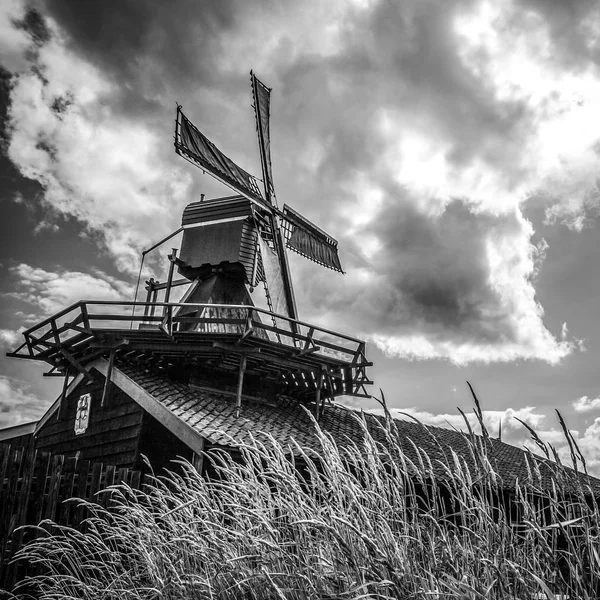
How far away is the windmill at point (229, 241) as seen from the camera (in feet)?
50.5

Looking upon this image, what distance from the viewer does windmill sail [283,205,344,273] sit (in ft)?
62.0

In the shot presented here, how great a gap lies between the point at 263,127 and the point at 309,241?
4.97 metres

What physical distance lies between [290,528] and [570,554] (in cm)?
174

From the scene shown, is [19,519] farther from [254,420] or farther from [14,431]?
[14,431]

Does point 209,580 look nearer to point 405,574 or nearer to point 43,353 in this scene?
point 405,574

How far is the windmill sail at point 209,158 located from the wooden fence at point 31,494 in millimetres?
10447

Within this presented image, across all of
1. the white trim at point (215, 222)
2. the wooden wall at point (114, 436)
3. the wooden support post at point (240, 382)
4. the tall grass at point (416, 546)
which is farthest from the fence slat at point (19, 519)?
the white trim at point (215, 222)

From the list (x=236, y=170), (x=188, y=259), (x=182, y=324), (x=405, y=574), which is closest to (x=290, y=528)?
(x=405, y=574)

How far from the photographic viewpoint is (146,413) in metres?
11.4

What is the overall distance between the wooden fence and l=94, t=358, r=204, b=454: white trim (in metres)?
2.05

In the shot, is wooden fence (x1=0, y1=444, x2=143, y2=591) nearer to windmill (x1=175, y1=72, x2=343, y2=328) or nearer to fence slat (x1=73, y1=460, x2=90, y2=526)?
fence slat (x1=73, y1=460, x2=90, y2=526)

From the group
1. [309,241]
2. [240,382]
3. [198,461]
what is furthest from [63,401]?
[309,241]

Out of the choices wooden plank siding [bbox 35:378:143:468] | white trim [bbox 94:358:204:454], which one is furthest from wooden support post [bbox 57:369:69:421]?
white trim [bbox 94:358:204:454]

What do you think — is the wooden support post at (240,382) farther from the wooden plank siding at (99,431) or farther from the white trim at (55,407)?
the white trim at (55,407)
